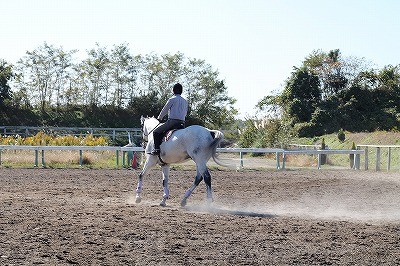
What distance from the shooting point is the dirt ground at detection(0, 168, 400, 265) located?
876 centimetres

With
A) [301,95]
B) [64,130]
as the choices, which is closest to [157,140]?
[64,130]

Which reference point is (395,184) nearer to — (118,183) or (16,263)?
(118,183)

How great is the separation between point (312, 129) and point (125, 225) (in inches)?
1838

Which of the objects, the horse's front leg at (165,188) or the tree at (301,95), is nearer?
the horse's front leg at (165,188)

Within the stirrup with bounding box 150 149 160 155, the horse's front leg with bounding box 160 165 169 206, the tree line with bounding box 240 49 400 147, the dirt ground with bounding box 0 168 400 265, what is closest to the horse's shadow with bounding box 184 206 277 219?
the dirt ground with bounding box 0 168 400 265

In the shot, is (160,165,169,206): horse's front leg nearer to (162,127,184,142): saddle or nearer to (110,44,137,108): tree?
(162,127,184,142): saddle

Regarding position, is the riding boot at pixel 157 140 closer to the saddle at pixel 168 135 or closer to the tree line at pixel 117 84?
the saddle at pixel 168 135

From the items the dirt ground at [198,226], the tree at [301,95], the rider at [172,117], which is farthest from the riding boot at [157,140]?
the tree at [301,95]

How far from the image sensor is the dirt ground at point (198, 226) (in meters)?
8.76

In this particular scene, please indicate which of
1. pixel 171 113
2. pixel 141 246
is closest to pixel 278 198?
pixel 171 113

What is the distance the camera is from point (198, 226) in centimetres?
1149

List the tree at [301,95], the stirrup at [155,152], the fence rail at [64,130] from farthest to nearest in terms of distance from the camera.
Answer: the tree at [301,95] → the fence rail at [64,130] → the stirrup at [155,152]

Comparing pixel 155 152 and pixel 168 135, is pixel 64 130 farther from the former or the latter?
pixel 168 135

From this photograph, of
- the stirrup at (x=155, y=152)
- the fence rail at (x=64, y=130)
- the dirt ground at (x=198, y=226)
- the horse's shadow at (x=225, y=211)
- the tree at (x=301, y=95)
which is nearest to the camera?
the dirt ground at (x=198, y=226)
